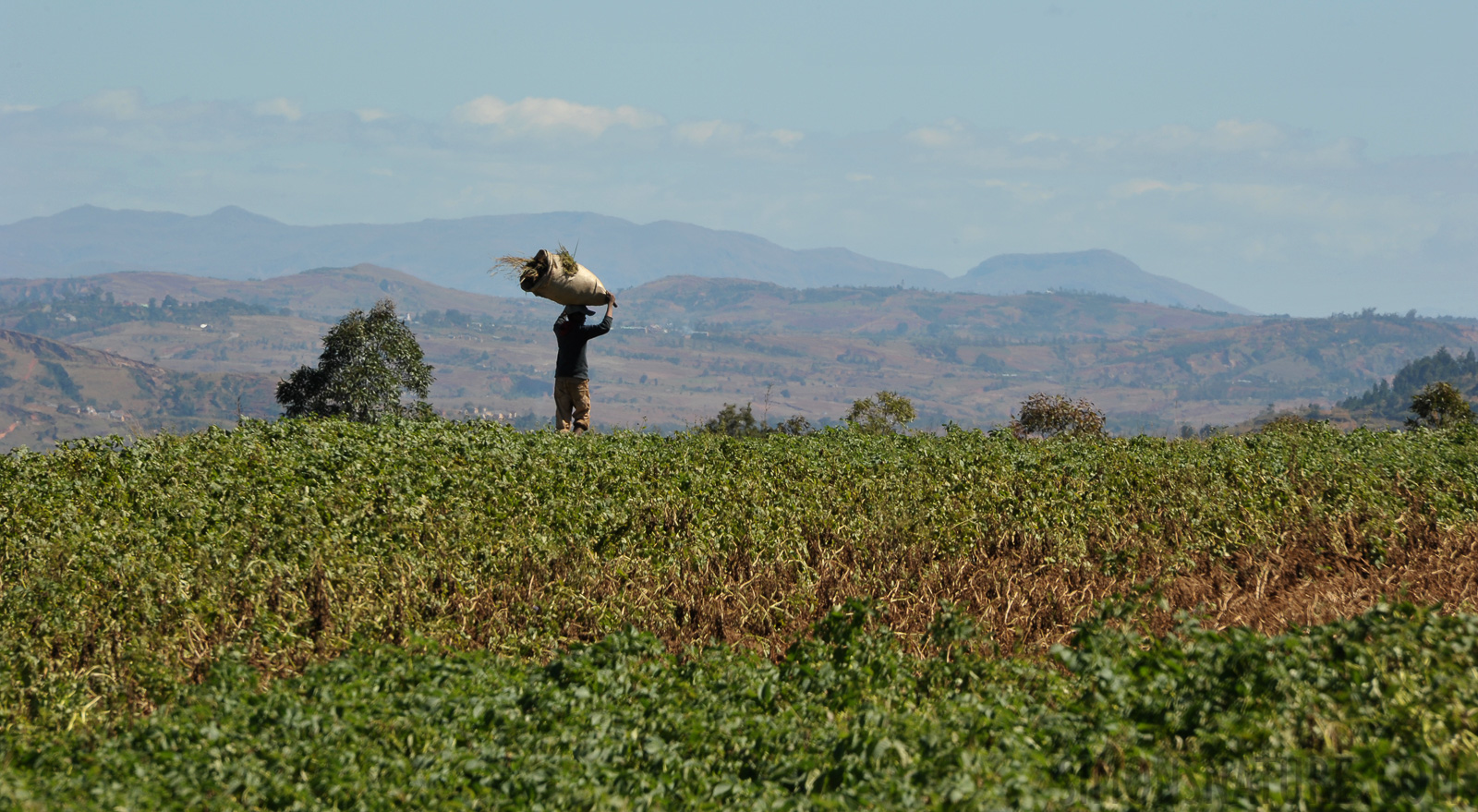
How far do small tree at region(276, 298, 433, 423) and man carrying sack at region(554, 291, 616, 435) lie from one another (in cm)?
2799

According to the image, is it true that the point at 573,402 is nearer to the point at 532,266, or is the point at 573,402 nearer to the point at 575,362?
the point at 575,362

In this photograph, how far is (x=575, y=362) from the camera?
54.0ft

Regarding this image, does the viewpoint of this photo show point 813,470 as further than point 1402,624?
Yes

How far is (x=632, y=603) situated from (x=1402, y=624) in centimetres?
526

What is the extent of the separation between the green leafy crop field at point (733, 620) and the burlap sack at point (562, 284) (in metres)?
2.60

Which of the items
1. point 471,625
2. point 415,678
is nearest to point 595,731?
point 415,678

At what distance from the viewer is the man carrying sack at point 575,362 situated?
1642cm

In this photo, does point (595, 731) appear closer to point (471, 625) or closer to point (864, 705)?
point (864, 705)

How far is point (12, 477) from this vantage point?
11898 mm

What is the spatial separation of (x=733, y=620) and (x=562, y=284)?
8.42 metres

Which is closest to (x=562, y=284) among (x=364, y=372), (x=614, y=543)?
(x=614, y=543)

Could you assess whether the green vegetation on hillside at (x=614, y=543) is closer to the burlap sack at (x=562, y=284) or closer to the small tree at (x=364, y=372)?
the burlap sack at (x=562, y=284)

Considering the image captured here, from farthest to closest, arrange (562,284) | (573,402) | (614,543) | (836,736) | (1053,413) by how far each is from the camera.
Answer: (1053,413) → (573,402) → (562,284) → (614,543) → (836,736)

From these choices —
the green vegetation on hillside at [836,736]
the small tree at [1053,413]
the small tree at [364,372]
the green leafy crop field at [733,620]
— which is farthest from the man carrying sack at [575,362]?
the small tree at [364,372]
